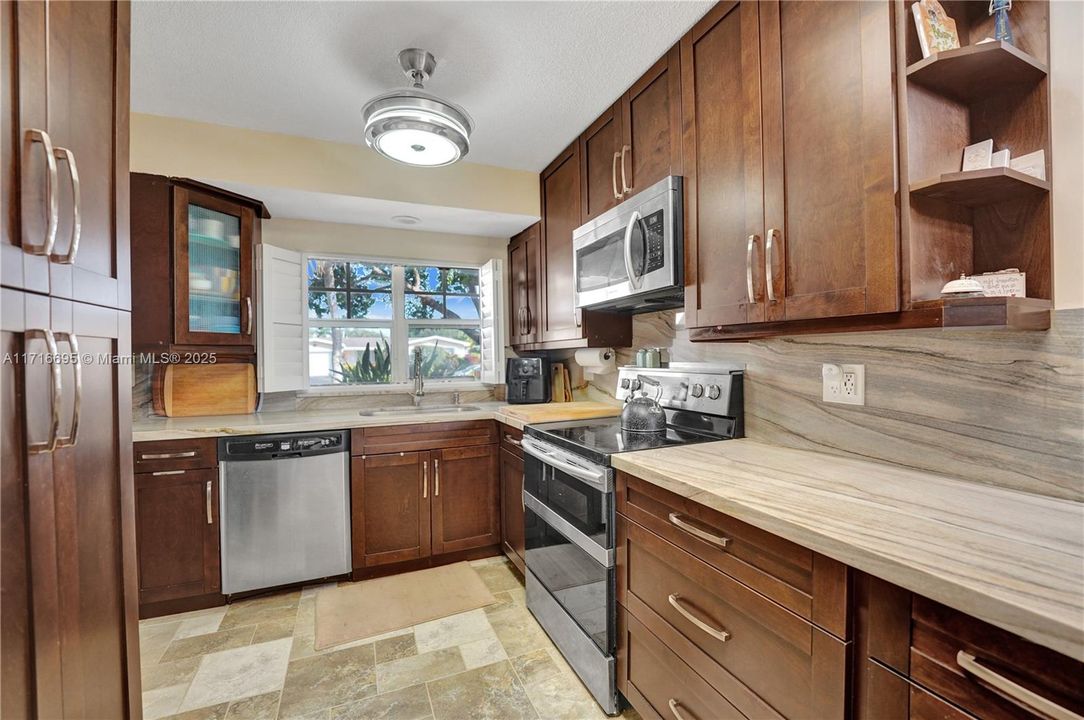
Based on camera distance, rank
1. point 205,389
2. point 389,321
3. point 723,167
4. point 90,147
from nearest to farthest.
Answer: point 90,147, point 723,167, point 205,389, point 389,321

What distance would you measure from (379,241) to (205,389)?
1457 mm

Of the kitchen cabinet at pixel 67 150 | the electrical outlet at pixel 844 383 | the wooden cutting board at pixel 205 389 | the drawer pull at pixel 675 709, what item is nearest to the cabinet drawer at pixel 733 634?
the drawer pull at pixel 675 709

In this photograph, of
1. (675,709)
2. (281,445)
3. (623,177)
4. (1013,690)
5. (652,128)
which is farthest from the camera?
(281,445)

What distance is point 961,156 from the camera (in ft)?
3.50

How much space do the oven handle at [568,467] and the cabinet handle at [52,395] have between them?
130cm

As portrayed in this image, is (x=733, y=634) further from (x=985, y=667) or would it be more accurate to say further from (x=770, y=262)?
(x=770, y=262)

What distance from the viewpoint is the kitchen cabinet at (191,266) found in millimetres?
2238

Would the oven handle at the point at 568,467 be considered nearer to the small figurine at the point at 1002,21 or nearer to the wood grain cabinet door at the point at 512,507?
the wood grain cabinet door at the point at 512,507

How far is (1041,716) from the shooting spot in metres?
0.57

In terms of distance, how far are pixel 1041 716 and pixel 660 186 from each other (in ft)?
5.29

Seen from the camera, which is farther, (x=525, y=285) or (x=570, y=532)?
(x=525, y=285)

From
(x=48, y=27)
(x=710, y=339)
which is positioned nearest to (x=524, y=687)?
(x=710, y=339)

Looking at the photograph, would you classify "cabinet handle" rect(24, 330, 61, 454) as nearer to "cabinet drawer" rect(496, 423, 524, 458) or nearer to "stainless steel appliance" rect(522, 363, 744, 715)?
"stainless steel appliance" rect(522, 363, 744, 715)

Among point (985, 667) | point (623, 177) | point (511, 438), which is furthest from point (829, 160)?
point (511, 438)
